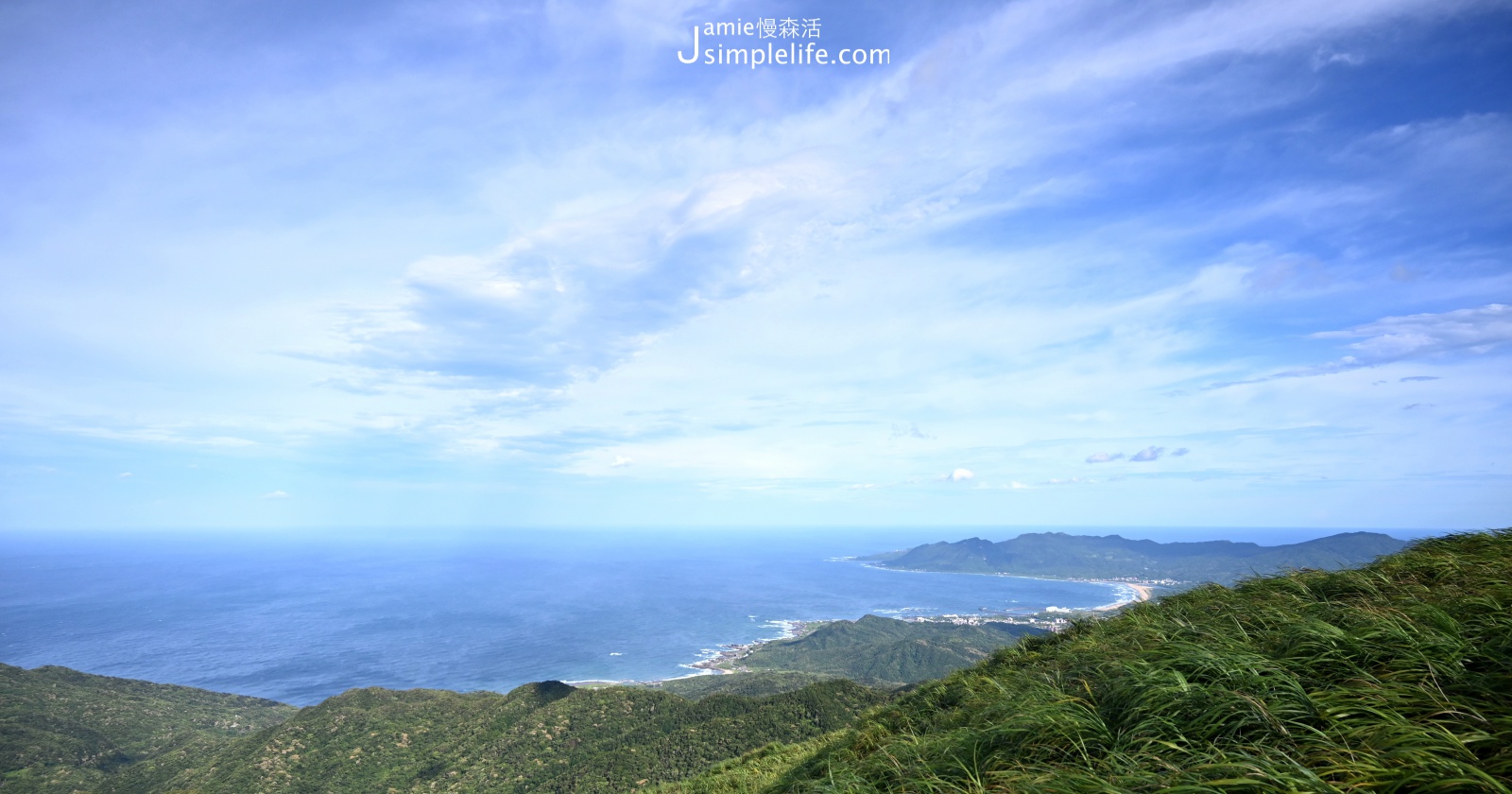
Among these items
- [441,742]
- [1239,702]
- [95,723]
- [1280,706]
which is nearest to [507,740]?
[441,742]

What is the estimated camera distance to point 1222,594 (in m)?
9.31

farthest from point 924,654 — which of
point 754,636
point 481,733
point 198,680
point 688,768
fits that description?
point 198,680

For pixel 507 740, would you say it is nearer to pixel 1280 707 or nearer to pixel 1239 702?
pixel 1239 702

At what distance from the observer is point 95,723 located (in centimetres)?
8556

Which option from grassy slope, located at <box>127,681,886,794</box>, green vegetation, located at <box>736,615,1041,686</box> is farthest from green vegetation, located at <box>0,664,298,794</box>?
green vegetation, located at <box>736,615,1041,686</box>

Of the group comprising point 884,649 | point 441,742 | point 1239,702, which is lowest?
point 884,649

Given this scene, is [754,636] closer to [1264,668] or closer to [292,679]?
[292,679]

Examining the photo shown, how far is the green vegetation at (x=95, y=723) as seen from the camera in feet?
234

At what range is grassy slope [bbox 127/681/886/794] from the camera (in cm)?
4316

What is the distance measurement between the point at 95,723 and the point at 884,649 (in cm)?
13258

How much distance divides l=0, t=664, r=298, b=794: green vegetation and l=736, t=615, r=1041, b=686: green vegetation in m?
90.5

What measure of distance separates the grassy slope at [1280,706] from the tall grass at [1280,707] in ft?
0.05

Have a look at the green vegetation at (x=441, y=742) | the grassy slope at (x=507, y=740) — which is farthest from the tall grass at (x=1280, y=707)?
the grassy slope at (x=507, y=740)

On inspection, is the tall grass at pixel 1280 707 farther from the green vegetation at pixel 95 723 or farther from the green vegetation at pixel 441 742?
the green vegetation at pixel 95 723
